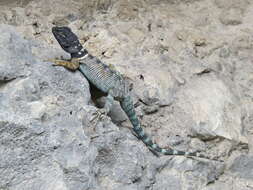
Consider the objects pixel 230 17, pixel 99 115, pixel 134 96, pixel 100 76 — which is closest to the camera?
pixel 99 115

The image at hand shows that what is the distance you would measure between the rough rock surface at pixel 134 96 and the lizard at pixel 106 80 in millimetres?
47

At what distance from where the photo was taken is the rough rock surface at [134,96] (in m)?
1.73

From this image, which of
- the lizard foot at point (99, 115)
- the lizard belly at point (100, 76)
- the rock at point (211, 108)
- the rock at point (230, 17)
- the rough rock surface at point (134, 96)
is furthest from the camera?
the rock at point (230, 17)

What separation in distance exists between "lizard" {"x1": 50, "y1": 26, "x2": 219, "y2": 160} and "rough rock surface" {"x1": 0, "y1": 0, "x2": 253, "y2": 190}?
0.05m

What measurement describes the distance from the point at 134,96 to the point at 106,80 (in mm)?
256

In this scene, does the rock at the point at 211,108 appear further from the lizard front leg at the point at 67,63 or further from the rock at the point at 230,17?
the lizard front leg at the point at 67,63

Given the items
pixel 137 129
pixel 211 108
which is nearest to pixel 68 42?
pixel 137 129

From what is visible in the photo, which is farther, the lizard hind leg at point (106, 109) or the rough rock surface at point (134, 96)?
the lizard hind leg at point (106, 109)

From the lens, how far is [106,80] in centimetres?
212

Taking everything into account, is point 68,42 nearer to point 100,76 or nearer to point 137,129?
point 100,76

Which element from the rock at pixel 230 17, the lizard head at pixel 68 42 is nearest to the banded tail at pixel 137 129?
the lizard head at pixel 68 42

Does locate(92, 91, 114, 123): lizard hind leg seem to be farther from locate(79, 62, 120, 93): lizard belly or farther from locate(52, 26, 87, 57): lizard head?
locate(52, 26, 87, 57): lizard head

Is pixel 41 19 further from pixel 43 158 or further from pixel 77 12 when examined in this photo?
pixel 43 158

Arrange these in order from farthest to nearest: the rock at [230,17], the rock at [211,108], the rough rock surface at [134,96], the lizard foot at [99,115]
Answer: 1. the rock at [230,17]
2. the rock at [211,108]
3. the lizard foot at [99,115]
4. the rough rock surface at [134,96]
